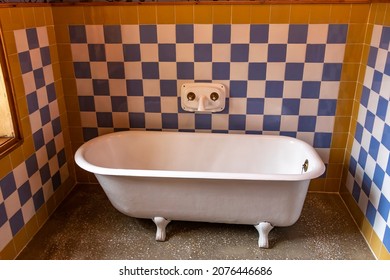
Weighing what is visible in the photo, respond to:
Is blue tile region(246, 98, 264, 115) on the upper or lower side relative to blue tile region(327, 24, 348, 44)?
lower

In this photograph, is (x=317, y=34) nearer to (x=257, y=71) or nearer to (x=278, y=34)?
(x=278, y=34)

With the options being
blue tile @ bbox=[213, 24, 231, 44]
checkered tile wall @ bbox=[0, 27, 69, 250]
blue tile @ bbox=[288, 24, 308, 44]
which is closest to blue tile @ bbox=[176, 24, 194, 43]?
blue tile @ bbox=[213, 24, 231, 44]

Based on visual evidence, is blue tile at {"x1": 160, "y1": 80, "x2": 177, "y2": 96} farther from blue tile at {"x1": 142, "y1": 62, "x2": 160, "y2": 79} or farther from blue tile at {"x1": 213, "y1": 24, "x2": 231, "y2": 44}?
blue tile at {"x1": 213, "y1": 24, "x2": 231, "y2": 44}

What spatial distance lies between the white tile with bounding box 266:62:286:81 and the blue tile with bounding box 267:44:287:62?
0.08 feet

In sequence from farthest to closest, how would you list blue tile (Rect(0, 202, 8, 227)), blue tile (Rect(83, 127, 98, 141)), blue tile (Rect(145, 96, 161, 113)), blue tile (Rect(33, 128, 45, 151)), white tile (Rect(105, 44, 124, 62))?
1. blue tile (Rect(83, 127, 98, 141))
2. blue tile (Rect(145, 96, 161, 113))
3. white tile (Rect(105, 44, 124, 62))
4. blue tile (Rect(33, 128, 45, 151))
5. blue tile (Rect(0, 202, 8, 227))

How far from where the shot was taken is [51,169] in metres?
2.20

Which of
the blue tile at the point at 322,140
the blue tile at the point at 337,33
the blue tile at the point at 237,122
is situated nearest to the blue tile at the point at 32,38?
the blue tile at the point at 237,122

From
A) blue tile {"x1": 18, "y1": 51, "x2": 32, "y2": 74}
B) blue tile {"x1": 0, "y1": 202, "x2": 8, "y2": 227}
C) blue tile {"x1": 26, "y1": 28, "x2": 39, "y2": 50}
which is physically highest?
blue tile {"x1": 26, "y1": 28, "x2": 39, "y2": 50}

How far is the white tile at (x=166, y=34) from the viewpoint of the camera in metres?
2.13

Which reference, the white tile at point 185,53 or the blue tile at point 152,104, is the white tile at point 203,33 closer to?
the white tile at point 185,53

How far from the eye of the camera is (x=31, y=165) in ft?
6.42

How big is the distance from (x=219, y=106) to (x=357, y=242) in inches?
45.2

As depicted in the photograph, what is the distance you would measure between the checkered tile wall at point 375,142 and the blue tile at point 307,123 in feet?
0.87

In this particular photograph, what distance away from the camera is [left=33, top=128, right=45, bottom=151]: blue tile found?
6.55 ft
